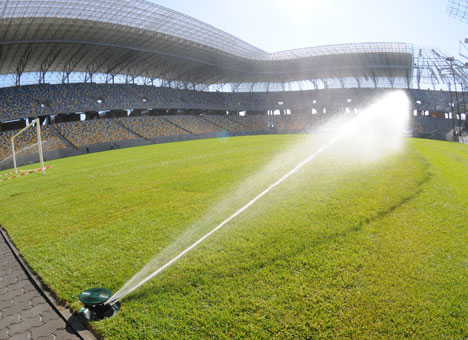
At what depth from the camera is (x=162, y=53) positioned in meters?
49.2

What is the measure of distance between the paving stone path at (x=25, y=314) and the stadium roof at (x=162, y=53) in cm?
4055

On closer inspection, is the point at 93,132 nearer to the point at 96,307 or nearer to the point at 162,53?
the point at 162,53

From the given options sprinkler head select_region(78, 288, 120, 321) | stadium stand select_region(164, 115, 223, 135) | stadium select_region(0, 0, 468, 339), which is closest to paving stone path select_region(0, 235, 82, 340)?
stadium select_region(0, 0, 468, 339)

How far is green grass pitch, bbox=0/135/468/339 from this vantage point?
2.71 meters

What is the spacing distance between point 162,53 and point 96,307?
2093 inches

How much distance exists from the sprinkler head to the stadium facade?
4182 centimetres

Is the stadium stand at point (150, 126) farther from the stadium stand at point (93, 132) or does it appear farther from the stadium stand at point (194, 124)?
the stadium stand at point (194, 124)

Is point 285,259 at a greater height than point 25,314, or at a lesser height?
greater

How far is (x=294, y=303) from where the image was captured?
2.91 meters

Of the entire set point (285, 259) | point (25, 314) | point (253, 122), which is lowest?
point (25, 314)

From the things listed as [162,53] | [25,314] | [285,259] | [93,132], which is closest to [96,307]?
[25,314]

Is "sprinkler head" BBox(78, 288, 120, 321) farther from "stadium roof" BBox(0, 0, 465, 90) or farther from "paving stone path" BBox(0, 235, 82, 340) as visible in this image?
"stadium roof" BBox(0, 0, 465, 90)

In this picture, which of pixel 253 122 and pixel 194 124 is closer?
pixel 194 124

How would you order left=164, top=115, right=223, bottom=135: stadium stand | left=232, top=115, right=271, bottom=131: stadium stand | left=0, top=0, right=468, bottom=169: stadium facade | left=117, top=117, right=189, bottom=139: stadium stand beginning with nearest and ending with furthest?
left=0, top=0, right=468, bottom=169: stadium facade < left=117, top=117, right=189, bottom=139: stadium stand < left=164, top=115, right=223, bottom=135: stadium stand < left=232, top=115, right=271, bottom=131: stadium stand
